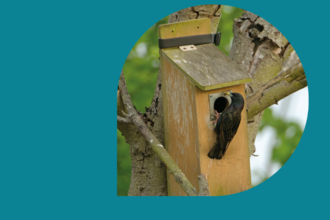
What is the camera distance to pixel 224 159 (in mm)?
3738

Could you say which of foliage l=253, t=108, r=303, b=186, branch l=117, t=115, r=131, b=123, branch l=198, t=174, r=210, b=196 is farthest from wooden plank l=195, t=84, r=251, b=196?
branch l=117, t=115, r=131, b=123

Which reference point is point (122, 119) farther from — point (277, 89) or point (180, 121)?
point (277, 89)

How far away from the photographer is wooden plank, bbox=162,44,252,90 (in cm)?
351

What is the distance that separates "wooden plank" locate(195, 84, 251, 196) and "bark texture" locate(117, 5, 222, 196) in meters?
0.71

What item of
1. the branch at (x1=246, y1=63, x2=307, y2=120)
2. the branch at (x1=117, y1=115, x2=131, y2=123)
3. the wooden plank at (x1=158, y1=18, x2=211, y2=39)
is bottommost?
the branch at (x1=117, y1=115, x2=131, y2=123)

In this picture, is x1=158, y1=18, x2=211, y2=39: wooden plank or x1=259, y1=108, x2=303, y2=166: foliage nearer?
x1=158, y1=18, x2=211, y2=39: wooden plank

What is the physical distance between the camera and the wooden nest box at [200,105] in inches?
141

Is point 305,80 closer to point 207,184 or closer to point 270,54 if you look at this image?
point 270,54

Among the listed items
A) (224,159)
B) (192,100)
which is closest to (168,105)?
(192,100)

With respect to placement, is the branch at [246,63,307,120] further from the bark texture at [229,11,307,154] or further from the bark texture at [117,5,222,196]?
the bark texture at [117,5,222,196]

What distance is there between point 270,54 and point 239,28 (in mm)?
417

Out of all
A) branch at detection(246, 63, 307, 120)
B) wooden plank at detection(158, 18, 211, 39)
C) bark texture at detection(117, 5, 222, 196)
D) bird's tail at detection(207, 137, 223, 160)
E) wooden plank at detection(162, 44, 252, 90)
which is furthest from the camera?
bark texture at detection(117, 5, 222, 196)

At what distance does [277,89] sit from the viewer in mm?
4035

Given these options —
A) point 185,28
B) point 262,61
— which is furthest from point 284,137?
point 185,28
